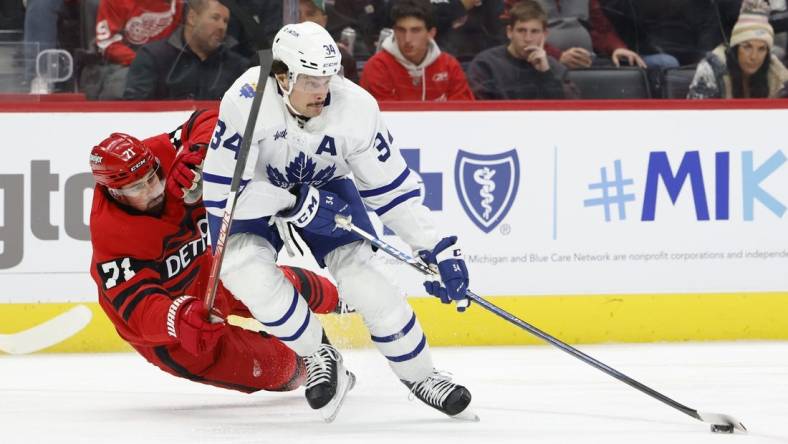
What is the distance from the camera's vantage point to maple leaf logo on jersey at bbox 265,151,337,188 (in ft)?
11.3

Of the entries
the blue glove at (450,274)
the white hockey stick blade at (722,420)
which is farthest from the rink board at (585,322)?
the white hockey stick blade at (722,420)

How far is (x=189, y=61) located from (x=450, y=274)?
7.02 feet

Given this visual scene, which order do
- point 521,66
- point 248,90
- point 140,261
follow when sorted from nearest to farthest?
1. point 248,90
2. point 140,261
3. point 521,66

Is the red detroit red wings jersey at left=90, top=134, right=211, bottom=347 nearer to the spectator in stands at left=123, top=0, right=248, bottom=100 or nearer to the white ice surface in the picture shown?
the white ice surface

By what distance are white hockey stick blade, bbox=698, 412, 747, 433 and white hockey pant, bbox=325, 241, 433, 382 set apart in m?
0.73

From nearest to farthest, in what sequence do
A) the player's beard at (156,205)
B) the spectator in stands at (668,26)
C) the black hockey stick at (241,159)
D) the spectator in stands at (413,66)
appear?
the black hockey stick at (241,159) < the player's beard at (156,205) < the spectator in stands at (413,66) < the spectator in stands at (668,26)

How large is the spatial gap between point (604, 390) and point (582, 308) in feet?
3.88

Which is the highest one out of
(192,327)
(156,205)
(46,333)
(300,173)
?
Result: (300,173)

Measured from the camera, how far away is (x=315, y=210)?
11.3 ft

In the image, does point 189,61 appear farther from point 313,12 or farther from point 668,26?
point 668,26

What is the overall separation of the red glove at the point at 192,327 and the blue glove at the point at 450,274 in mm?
585

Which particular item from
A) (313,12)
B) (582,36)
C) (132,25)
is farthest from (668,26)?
(132,25)

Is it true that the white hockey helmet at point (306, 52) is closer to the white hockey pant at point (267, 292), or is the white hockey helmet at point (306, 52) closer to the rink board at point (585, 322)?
the white hockey pant at point (267, 292)

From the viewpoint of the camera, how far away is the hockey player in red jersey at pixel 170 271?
11.8 ft
